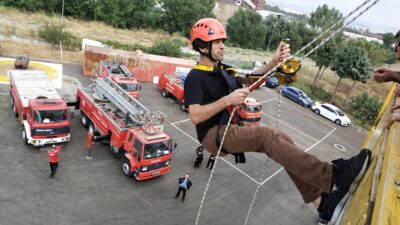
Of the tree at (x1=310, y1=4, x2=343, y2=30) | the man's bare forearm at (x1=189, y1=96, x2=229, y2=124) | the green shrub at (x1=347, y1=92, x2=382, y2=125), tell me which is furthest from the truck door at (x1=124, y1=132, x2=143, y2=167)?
the tree at (x1=310, y1=4, x2=343, y2=30)

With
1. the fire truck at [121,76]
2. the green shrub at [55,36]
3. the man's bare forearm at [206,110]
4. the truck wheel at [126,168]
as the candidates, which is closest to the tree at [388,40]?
the green shrub at [55,36]

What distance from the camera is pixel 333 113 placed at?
33.8 meters

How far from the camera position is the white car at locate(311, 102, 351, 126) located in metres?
33.6

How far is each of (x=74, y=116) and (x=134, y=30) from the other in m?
50.2

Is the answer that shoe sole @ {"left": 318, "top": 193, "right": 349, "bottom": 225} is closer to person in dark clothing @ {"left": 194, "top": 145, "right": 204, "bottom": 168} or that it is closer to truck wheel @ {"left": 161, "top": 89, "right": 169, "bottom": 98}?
person in dark clothing @ {"left": 194, "top": 145, "right": 204, "bottom": 168}

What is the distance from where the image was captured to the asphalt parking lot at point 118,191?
12.6 meters

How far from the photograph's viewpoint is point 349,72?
35688mm

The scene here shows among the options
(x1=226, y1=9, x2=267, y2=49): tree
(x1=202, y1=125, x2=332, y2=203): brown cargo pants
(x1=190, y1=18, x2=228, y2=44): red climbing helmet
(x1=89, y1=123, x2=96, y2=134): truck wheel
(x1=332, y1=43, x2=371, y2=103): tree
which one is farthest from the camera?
(x1=226, y1=9, x2=267, y2=49): tree

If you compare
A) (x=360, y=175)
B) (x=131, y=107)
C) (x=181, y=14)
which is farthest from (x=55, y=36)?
(x=360, y=175)

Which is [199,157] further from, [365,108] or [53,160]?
[365,108]

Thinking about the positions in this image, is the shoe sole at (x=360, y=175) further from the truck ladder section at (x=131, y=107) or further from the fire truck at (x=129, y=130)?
the truck ladder section at (x=131, y=107)

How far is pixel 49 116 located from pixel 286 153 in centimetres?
1496

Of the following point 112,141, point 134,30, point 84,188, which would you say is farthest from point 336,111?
point 134,30

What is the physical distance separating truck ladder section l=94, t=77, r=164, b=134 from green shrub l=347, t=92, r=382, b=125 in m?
27.1
